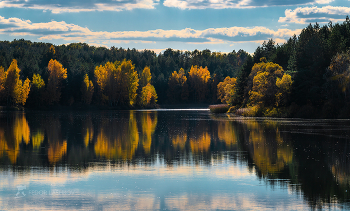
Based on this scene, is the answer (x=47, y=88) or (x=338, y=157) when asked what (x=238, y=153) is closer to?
(x=338, y=157)

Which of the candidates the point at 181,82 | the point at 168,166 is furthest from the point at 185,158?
the point at 181,82

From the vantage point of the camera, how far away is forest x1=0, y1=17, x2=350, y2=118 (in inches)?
2741

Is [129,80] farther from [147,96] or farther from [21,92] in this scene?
[21,92]

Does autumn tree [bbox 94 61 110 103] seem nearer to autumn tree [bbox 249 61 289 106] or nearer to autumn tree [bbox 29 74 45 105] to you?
autumn tree [bbox 29 74 45 105]

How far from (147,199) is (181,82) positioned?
168 metres

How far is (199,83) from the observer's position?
182m

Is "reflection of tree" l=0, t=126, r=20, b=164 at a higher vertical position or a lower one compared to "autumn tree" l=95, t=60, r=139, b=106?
lower

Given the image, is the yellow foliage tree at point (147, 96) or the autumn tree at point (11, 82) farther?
the yellow foliage tree at point (147, 96)

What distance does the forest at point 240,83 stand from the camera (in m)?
69.6

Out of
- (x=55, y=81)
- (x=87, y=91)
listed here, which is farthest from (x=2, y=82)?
(x=87, y=91)

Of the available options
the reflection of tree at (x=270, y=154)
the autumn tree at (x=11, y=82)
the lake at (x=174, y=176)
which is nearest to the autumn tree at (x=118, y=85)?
the autumn tree at (x=11, y=82)

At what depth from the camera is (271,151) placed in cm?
2519

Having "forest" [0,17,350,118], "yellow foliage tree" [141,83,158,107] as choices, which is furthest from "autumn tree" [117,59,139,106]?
"yellow foliage tree" [141,83,158,107]

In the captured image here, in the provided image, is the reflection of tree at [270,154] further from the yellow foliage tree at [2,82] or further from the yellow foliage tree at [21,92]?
the yellow foliage tree at [2,82]
